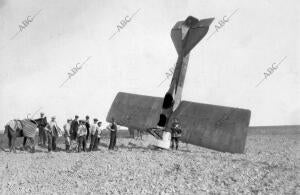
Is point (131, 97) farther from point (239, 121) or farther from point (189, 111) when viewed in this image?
point (239, 121)

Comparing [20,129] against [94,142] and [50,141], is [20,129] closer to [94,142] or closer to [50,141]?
[50,141]

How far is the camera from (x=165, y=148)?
54.2 feet

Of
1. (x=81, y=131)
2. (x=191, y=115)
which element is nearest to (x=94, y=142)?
(x=81, y=131)

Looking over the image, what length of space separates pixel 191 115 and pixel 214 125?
1.81 m

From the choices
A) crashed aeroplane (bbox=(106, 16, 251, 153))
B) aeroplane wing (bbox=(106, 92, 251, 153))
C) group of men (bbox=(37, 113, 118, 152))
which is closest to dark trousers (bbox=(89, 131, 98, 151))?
group of men (bbox=(37, 113, 118, 152))

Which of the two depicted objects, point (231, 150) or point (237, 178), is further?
point (231, 150)

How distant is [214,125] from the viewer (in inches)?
641

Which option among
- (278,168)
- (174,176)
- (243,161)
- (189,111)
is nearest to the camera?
(174,176)

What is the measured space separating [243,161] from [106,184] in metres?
5.96

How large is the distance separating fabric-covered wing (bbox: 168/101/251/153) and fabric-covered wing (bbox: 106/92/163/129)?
8.17ft

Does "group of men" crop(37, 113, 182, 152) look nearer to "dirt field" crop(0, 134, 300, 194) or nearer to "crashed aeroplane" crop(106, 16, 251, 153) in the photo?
"crashed aeroplane" crop(106, 16, 251, 153)

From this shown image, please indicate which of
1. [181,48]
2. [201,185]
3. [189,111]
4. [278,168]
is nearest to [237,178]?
[201,185]

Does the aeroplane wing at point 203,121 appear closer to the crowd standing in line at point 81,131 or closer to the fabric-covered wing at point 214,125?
the fabric-covered wing at point 214,125

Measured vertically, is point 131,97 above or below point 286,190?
above
